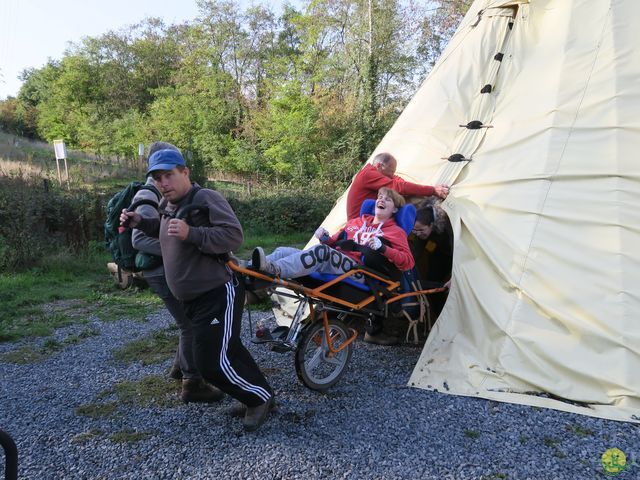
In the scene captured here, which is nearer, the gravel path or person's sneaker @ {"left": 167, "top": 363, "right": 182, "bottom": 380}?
the gravel path

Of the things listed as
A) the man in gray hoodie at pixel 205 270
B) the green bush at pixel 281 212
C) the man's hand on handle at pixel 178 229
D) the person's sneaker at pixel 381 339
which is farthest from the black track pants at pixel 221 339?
the green bush at pixel 281 212

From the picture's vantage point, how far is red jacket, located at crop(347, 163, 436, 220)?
4.62 meters

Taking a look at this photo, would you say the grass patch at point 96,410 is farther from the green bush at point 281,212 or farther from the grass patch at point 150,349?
the green bush at point 281,212

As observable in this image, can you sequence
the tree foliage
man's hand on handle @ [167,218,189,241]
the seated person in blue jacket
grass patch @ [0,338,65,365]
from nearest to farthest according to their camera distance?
man's hand on handle @ [167,218,189,241]
the seated person in blue jacket
grass patch @ [0,338,65,365]
the tree foliage

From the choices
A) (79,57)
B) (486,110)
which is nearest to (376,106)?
(486,110)

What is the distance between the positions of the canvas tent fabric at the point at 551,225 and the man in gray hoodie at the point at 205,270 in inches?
68.0

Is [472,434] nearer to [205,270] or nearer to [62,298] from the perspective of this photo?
[205,270]

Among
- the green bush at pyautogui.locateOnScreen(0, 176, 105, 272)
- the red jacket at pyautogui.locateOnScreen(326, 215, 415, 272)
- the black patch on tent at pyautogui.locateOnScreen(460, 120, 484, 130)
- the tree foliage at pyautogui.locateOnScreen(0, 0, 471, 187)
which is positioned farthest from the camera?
the tree foliage at pyautogui.locateOnScreen(0, 0, 471, 187)

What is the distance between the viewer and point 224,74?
85.8 feet

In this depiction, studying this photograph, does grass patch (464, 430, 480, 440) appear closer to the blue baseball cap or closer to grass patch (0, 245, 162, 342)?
the blue baseball cap

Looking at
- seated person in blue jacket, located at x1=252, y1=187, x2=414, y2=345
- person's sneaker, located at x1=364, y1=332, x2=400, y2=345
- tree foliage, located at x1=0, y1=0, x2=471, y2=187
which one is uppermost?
tree foliage, located at x1=0, y1=0, x2=471, y2=187

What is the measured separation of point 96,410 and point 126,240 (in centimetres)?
128

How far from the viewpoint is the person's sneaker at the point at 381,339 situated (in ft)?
15.7

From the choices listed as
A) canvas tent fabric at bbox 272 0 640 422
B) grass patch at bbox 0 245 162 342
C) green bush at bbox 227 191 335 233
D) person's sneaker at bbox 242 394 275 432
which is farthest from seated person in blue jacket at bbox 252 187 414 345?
green bush at bbox 227 191 335 233
